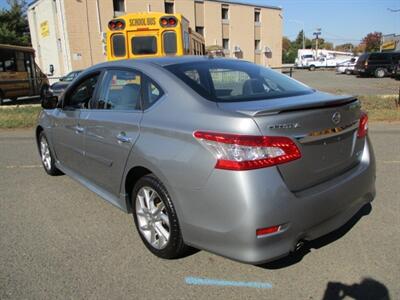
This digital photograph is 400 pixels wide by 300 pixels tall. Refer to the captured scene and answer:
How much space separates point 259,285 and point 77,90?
3165 mm

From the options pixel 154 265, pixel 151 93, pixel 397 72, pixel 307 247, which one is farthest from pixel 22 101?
pixel 397 72

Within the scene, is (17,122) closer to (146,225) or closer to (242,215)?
(146,225)

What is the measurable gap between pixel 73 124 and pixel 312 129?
2.84m

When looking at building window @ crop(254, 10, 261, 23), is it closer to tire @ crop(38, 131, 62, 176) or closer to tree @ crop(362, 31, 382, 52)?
tire @ crop(38, 131, 62, 176)

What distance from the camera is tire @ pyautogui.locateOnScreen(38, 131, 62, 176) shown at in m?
5.65

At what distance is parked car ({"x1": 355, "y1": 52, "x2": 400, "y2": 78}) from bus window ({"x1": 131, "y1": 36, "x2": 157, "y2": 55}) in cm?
2352

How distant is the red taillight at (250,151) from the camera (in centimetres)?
260

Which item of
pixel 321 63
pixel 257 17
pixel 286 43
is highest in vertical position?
pixel 257 17

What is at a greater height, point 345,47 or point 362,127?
point 345,47

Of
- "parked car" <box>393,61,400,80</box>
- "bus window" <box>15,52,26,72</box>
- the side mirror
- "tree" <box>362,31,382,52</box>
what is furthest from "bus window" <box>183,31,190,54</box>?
"tree" <box>362,31,382,52</box>

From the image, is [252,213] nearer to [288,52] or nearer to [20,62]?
[20,62]

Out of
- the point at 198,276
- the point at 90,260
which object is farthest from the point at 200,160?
the point at 90,260

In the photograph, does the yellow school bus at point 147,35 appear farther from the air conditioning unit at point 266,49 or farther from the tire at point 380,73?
the air conditioning unit at point 266,49

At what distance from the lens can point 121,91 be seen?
12.7 ft
